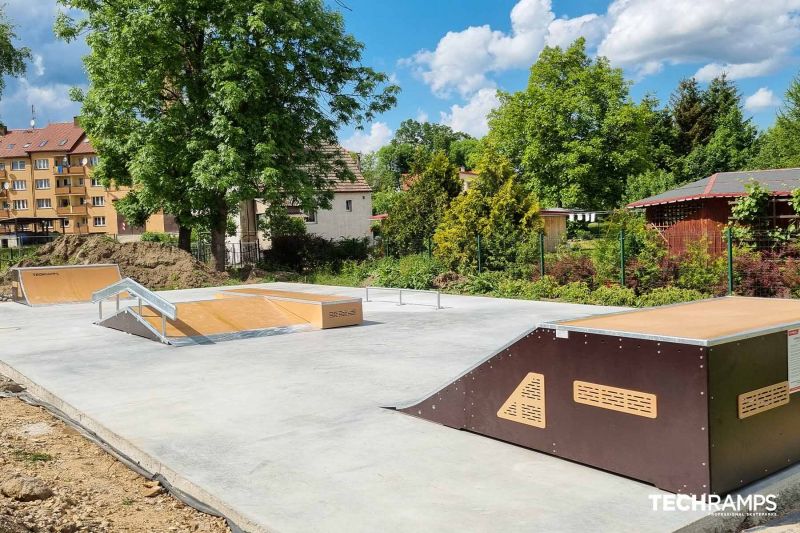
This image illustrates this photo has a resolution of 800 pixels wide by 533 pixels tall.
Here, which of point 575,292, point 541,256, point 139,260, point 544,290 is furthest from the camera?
point 139,260

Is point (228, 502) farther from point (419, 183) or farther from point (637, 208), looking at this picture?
point (637, 208)

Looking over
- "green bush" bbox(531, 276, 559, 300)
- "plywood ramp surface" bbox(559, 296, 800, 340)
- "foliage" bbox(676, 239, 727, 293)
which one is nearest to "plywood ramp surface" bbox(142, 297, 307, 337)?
"green bush" bbox(531, 276, 559, 300)

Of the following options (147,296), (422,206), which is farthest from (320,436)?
(422,206)

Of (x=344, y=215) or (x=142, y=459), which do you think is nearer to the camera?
(x=142, y=459)

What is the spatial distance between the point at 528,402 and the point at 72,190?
294 ft

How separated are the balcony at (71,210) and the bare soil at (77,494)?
283ft

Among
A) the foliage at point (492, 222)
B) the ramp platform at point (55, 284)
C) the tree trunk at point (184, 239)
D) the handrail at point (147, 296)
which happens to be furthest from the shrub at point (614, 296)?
the tree trunk at point (184, 239)

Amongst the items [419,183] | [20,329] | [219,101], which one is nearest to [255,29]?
[219,101]

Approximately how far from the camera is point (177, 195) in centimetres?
2619

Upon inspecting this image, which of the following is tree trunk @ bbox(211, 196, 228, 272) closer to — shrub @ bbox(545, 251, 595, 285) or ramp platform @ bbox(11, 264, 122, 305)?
ramp platform @ bbox(11, 264, 122, 305)

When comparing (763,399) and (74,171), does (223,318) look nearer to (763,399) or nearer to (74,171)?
(763,399)

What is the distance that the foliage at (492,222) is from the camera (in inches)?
809

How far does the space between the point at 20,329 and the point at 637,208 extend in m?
27.5

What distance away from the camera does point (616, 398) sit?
14.8 feet
